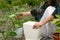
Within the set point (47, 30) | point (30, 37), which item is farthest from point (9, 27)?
point (47, 30)

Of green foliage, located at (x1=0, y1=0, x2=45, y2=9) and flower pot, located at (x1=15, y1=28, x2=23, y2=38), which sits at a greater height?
green foliage, located at (x1=0, y1=0, x2=45, y2=9)

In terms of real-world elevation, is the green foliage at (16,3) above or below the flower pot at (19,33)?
above

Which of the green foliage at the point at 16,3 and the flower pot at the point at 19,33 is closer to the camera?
the flower pot at the point at 19,33

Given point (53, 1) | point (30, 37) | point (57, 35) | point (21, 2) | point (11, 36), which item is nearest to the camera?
point (57, 35)

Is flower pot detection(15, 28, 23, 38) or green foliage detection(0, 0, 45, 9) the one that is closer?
flower pot detection(15, 28, 23, 38)

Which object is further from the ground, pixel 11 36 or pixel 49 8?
pixel 49 8

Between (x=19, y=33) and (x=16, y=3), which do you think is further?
(x=16, y=3)

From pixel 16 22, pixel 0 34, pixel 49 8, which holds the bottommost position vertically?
pixel 0 34

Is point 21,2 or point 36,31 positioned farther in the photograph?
point 21,2

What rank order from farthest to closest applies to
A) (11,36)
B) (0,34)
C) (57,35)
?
(0,34) < (11,36) < (57,35)

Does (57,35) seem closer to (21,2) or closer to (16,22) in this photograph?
(16,22)

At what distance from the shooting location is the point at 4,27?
3.38 meters

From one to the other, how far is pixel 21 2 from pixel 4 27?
0.51 m

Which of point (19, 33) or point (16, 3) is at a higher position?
point (16, 3)
